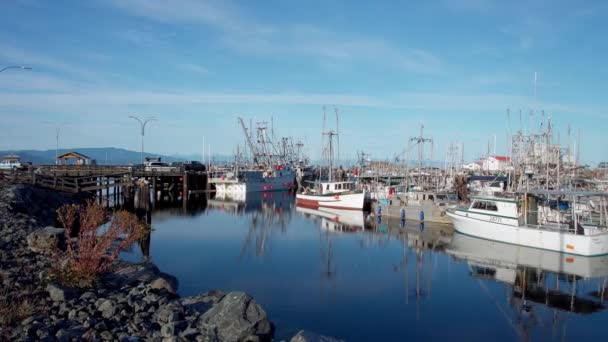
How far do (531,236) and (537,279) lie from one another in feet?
23.6

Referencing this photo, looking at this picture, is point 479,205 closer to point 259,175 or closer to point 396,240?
point 396,240

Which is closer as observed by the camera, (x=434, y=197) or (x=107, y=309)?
(x=107, y=309)

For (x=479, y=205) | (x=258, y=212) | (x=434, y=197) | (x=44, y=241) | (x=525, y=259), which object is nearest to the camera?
(x=44, y=241)

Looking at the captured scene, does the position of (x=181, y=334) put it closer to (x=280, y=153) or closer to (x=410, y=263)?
(x=410, y=263)

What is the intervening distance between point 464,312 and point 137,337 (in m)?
Result: 11.9

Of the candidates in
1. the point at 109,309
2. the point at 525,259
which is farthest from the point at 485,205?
the point at 109,309

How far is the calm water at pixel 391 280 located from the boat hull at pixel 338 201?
12.4 meters

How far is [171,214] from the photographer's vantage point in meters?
46.6

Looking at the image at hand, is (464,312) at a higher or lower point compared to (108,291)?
lower

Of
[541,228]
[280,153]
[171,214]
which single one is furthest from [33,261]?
[280,153]

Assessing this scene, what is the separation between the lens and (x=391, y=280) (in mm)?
22656

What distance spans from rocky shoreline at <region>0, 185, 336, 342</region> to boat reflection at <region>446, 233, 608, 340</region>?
9.48 metres

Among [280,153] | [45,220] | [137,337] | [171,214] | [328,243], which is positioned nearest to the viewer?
[137,337]

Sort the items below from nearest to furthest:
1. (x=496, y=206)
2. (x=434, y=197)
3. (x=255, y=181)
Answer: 1. (x=496, y=206)
2. (x=434, y=197)
3. (x=255, y=181)
